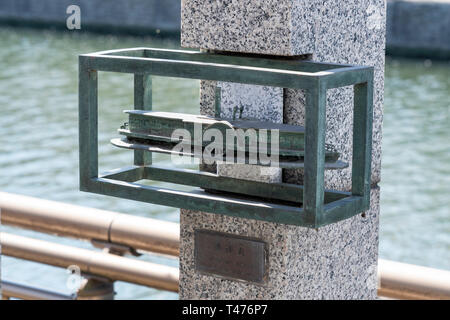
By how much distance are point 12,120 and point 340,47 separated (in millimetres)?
13039

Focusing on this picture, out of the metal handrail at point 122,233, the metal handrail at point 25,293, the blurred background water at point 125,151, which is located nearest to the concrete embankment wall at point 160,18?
the blurred background water at point 125,151

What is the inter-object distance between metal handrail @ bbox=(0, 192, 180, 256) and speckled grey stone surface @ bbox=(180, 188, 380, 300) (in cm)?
48

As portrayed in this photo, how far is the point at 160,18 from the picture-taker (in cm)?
2603

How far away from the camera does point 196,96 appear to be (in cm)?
1739

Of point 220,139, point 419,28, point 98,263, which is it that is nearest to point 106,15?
point 419,28

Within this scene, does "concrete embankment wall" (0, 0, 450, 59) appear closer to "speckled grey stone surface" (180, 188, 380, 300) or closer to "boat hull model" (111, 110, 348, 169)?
"speckled grey stone surface" (180, 188, 380, 300)

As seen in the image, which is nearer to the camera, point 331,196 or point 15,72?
point 331,196

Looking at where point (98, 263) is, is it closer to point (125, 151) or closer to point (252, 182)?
point (252, 182)

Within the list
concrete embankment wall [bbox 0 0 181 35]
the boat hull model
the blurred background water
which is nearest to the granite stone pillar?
the boat hull model

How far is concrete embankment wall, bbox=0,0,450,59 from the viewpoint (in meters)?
21.2

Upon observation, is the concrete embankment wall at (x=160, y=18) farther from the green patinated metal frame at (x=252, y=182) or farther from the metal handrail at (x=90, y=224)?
the green patinated metal frame at (x=252, y=182)

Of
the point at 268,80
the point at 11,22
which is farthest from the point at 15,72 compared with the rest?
the point at 268,80

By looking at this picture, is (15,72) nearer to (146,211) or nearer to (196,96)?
(196,96)

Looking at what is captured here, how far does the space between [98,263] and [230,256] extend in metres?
1.01
